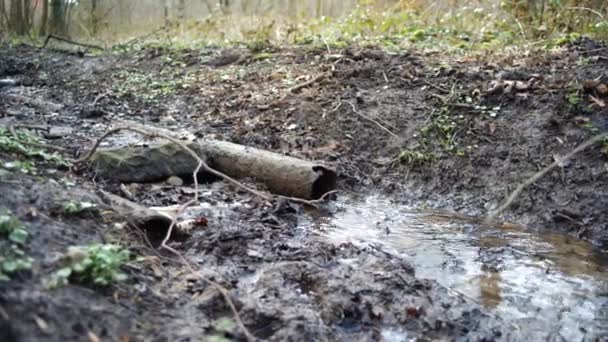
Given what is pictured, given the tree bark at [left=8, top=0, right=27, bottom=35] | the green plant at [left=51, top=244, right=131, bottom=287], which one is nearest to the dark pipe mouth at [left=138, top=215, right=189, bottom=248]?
the green plant at [left=51, top=244, right=131, bottom=287]

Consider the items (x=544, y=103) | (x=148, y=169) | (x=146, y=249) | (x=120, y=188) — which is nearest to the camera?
(x=146, y=249)

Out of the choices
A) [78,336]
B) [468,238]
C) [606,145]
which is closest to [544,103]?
[606,145]

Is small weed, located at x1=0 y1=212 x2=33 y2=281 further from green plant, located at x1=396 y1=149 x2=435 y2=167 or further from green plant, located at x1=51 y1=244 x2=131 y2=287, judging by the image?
green plant, located at x1=396 y1=149 x2=435 y2=167

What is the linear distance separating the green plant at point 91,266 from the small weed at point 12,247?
0.17 m

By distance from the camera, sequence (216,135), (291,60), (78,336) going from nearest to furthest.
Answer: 1. (78,336)
2. (216,135)
3. (291,60)

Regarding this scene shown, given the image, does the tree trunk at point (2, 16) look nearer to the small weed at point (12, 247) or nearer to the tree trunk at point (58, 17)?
the tree trunk at point (58, 17)

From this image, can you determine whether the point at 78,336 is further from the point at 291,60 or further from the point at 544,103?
the point at 291,60

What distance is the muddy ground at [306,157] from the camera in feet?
10.1

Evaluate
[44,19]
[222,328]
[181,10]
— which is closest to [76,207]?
[222,328]

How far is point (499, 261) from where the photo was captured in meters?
4.54

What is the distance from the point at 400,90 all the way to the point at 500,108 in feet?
4.36

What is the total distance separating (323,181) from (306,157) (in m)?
0.87

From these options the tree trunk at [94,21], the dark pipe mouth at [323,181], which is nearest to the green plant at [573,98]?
the dark pipe mouth at [323,181]

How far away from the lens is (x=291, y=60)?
30.0 feet
